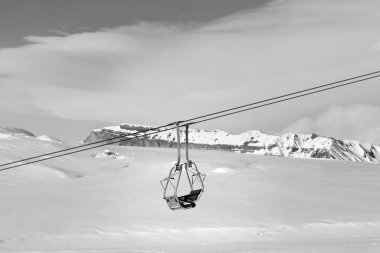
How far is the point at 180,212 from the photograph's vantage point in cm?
3606

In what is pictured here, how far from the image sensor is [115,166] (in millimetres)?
59719

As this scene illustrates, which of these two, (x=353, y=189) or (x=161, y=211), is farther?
(x=353, y=189)

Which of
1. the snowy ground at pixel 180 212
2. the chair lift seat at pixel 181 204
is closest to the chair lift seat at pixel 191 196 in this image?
the chair lift seat at pixel 181 204

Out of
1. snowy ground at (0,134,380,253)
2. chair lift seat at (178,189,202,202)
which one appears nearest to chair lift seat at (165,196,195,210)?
chair lift seat at (178,189,202,202)

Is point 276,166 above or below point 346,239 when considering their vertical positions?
above

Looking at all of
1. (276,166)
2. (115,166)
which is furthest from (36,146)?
(276,166)

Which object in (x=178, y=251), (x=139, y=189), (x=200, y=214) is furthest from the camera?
(x=139, y=189)

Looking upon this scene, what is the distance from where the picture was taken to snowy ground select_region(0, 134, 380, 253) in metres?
28.1

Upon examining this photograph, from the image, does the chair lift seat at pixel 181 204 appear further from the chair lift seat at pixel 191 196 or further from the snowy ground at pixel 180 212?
the snowy ground at pixel 180 212

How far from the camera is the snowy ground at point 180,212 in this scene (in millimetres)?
28094

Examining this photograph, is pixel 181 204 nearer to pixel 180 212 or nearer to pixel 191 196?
pixel 191 196

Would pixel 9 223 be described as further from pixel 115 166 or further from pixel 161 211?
pixel 115 166

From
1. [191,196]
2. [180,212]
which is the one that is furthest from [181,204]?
[180,212]

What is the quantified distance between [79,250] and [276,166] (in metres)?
41.9
